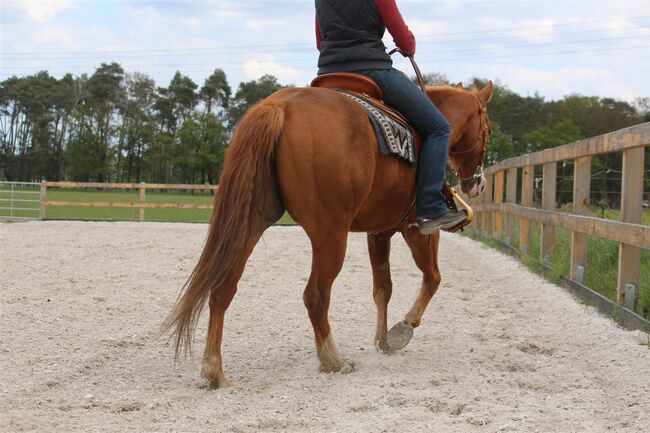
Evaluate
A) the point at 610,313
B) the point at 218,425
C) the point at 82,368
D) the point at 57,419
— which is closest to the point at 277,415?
the point at 218,425

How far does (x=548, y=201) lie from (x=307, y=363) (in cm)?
514

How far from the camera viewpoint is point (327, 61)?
447 cm

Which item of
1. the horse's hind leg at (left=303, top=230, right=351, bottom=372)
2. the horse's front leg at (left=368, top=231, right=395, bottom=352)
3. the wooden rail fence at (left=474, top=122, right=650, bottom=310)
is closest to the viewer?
the horse's hind leg at (left=303, top=230, right=351, bottom=372)

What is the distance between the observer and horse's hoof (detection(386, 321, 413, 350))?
4.70m

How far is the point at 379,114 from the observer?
4.24 metres

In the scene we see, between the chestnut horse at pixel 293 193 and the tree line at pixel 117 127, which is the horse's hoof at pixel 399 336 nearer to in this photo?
the chestnut horse at pixel 293 193

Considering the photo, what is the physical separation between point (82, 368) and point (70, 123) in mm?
69002

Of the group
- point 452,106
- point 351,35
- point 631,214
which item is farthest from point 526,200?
point 351,35

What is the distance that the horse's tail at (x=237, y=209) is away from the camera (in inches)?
146

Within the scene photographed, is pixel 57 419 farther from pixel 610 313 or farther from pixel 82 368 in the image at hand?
pixel 610 313

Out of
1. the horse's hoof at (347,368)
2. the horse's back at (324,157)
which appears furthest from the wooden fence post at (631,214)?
the horse's hoof at (347,368)

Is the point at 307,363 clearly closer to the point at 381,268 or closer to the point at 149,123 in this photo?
the point at 381,268

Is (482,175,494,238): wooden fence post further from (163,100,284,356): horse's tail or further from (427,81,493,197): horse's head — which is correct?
(163,100,284,356): horse's tail

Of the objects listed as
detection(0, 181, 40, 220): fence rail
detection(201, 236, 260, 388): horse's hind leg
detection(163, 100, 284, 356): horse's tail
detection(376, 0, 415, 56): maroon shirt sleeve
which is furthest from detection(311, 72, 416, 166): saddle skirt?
detection(0, 181, 40, 220): fence rail
